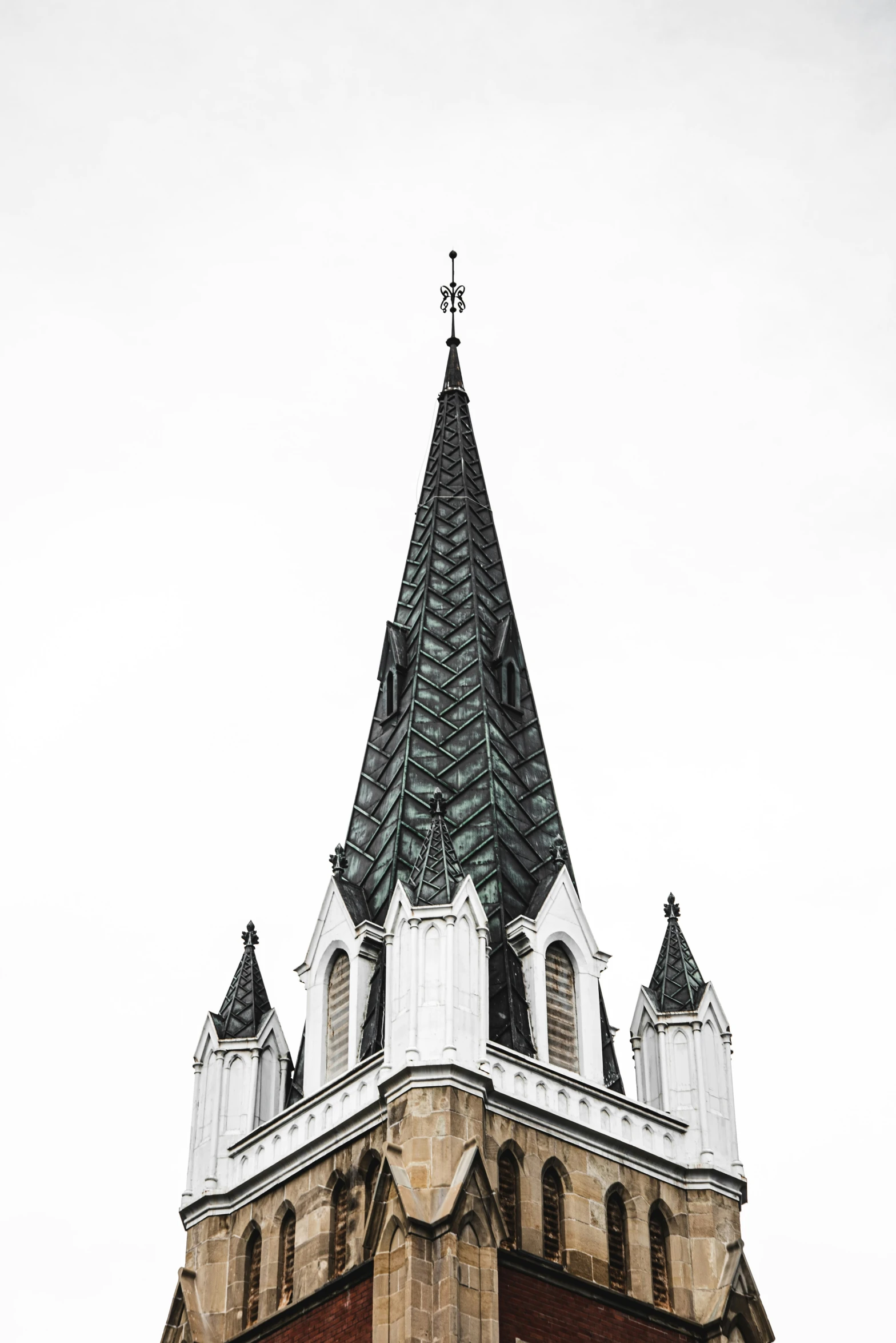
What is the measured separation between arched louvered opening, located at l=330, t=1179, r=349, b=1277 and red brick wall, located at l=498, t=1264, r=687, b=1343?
2.91 metres

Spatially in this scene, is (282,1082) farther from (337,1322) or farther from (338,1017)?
(337,1322)

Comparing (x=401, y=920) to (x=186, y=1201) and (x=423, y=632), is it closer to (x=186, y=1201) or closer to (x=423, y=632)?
(x=186, y=1201)

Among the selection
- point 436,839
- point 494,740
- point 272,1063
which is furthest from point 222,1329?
point 494,740

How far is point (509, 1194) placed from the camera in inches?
1558

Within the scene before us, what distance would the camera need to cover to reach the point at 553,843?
4712cm

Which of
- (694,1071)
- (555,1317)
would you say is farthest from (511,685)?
(555,1317)

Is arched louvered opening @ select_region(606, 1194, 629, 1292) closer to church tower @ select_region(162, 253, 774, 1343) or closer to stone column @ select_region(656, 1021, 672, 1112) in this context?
church tower @ select_region(162, 253, 774, 1343)

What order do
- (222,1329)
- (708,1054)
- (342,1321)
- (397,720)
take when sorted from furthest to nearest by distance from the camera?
(397,720) → (708,1054) → (222,1329) → (342,1321)

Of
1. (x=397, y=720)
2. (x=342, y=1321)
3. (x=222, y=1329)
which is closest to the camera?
(x=342, y=1321)

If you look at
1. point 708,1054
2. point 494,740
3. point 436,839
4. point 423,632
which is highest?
point 423,632

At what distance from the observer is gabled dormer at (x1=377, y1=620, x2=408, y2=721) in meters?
50.9

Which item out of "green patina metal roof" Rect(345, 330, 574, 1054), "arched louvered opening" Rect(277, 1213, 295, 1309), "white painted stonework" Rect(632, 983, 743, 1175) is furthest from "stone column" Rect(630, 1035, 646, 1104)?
"arched louvered opening" Rect(277, 1213, 295, 1309)

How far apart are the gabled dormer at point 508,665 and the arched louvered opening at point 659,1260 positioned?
1280 centimetres

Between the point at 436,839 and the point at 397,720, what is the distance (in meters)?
6.89
